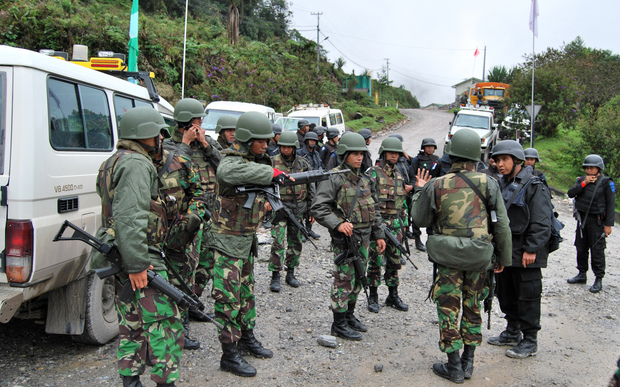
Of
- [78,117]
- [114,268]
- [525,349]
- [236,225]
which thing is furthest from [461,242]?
[78,117]

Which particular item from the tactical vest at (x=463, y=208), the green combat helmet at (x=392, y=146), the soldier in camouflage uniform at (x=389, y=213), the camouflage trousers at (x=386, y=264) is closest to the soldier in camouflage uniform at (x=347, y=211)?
the camouflage trousers at (x=386, y=264)

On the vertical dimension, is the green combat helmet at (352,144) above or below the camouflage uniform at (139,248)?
above

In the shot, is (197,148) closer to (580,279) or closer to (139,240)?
(139,240)

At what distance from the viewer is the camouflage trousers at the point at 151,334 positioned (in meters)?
2.90

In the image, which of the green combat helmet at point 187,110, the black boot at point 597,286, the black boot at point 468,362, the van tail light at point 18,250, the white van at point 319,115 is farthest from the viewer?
the white van at point 319,115

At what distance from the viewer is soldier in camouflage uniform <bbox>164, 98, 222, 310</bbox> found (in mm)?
4543

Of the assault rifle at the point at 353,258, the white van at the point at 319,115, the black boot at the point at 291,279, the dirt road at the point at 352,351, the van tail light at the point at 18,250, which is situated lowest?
the dirt road at the point at 352,351

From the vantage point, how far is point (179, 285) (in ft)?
11.6

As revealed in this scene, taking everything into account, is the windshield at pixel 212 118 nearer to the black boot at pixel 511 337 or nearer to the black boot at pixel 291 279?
the black boot at pixel 291 279

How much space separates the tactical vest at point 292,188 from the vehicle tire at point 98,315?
2793 millimetres

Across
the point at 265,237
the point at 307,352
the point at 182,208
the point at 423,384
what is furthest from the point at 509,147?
the point at 265,237

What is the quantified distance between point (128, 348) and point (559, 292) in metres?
5.82

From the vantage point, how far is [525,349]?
4348 millimetres

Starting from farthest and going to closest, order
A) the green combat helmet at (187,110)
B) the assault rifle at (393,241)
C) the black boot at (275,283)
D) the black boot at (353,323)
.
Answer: the black boot at (275,283)
the assault rifle at (393,241)
the black boot at (353,323)
the green combat helmet at (187,110)
